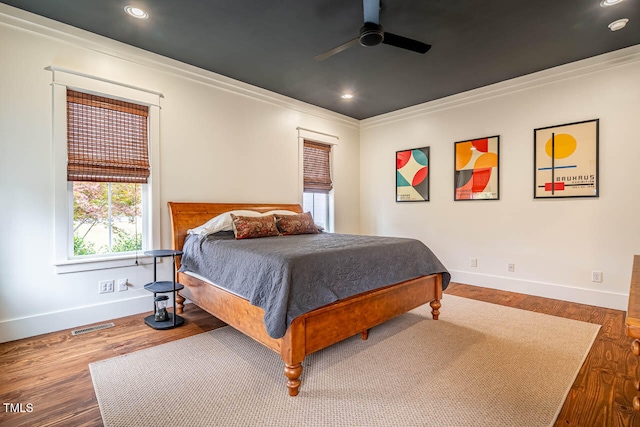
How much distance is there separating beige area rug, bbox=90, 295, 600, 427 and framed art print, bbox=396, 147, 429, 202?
102 inches

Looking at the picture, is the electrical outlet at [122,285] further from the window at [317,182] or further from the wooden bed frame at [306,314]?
the window at [317,182]

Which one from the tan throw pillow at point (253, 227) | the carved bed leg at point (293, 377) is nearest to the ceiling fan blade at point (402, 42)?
the tan throw pillow at point (253, 227)

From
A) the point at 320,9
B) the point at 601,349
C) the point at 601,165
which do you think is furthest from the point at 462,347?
the point at 320,9

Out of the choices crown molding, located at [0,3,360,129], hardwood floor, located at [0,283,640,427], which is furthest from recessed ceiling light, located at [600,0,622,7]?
crown molding, located at [0,3,360,129]

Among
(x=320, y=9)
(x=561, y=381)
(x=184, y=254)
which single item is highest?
(x=320, y=9)

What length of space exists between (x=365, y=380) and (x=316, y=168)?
12.1 feet

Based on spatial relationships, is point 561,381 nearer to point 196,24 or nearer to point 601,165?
point 601,165

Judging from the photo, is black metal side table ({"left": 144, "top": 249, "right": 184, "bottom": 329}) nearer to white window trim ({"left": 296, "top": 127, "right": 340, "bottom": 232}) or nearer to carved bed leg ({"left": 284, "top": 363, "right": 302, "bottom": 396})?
carved bed leg ({"left": 284, "top": 363, "right": 302, "bottom": 396})

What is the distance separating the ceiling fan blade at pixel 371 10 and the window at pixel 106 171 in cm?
246

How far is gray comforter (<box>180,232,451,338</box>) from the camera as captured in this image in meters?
1.91

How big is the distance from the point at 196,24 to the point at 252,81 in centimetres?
129

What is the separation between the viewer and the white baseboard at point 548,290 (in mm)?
3386

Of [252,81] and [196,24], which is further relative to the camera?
[252,81]

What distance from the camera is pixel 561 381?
6.47ft
